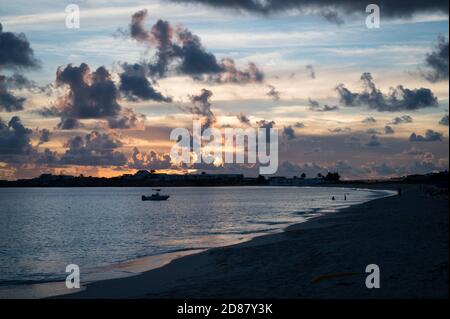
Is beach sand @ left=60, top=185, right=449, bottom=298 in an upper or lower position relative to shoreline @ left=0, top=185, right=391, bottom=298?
upper

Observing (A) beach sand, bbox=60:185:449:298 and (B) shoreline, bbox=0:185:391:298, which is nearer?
(A) beach sand, bbox=60:185:449:298

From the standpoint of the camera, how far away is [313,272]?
21.3 metres

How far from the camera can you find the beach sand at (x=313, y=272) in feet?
57.2

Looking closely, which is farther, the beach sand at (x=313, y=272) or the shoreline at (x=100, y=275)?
the shoreline at (x=100, y=275)

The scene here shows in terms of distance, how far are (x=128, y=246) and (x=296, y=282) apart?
1071 inches

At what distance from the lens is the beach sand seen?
57.2 ft

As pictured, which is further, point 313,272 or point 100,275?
point 100,275

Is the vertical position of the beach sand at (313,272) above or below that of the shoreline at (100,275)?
above

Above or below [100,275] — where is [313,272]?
above
